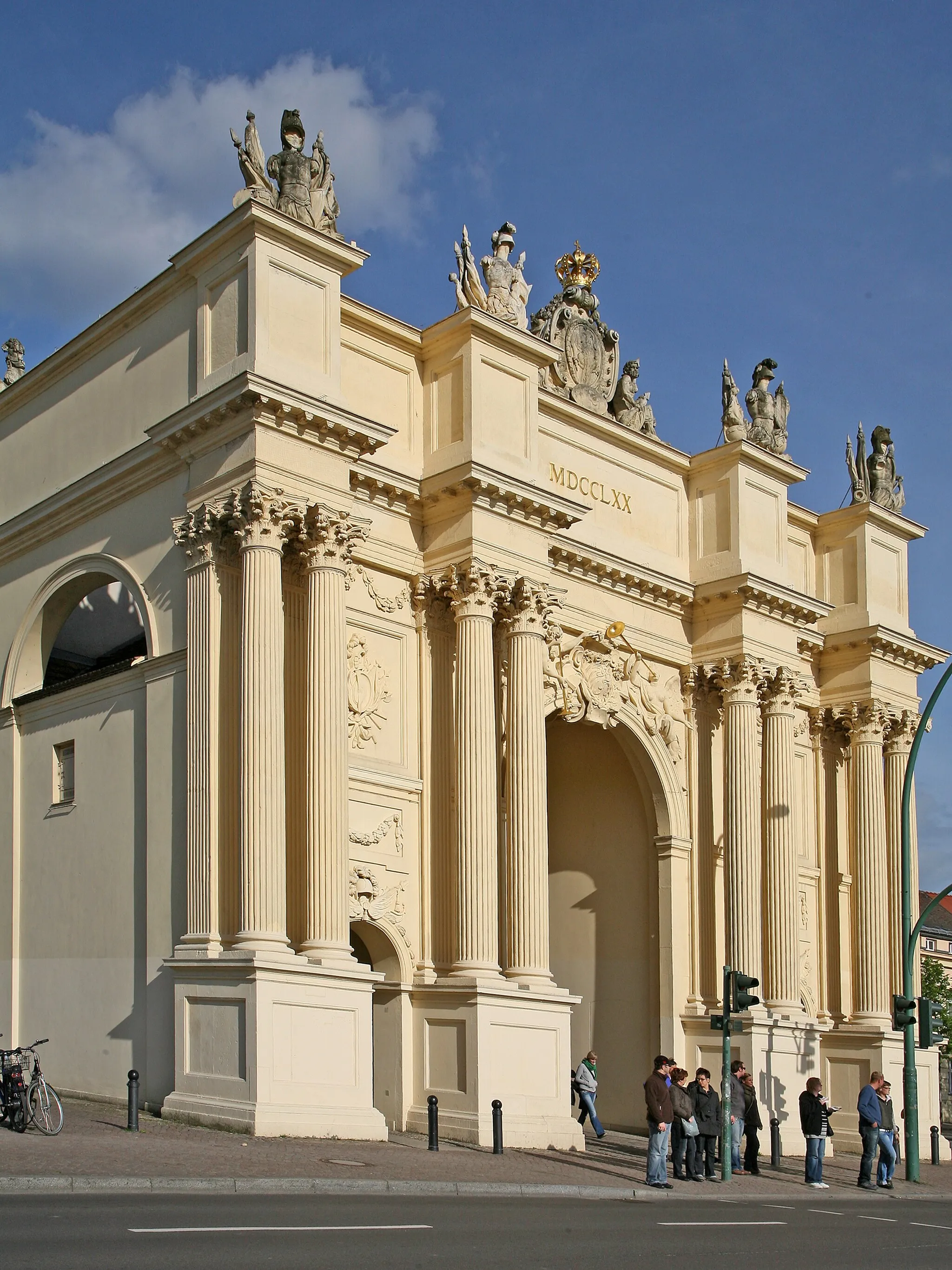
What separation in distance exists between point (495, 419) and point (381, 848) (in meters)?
7.69

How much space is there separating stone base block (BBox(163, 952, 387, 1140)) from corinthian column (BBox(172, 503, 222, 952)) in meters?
0.75

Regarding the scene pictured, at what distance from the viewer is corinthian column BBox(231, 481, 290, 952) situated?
22938mm

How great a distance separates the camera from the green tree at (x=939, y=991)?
75.2 meters

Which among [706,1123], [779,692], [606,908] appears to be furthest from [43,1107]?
[779,692]

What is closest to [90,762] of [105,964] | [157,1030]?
[105,964]

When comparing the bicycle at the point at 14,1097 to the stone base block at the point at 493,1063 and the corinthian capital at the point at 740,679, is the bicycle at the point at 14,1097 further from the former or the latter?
the corinthian capital at the point at 740,679

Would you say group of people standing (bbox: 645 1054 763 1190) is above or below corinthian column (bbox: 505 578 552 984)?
below

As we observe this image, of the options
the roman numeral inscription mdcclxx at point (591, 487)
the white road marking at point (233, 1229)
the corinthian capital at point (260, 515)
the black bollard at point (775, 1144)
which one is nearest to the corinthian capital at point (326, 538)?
the corinthian capital at point (260, 515)

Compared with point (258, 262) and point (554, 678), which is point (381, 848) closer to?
point (554, 678)

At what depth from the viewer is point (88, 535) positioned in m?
28.0

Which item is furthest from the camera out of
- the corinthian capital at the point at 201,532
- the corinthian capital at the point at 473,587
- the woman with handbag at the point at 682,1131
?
the corinthian capital at the point at 473,587

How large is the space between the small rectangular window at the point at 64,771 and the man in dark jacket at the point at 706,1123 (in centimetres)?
1152

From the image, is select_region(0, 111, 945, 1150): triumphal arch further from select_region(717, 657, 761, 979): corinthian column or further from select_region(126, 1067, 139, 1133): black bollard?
select_region(126, 1067, 139, 1133): black bollard

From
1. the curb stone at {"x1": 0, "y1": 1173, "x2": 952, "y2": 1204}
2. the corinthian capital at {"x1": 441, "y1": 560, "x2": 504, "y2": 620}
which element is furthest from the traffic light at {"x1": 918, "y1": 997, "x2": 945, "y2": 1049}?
the corinthian capital at {"x1": 441, "y1": 560, "x2": 504, "y2": 620}
